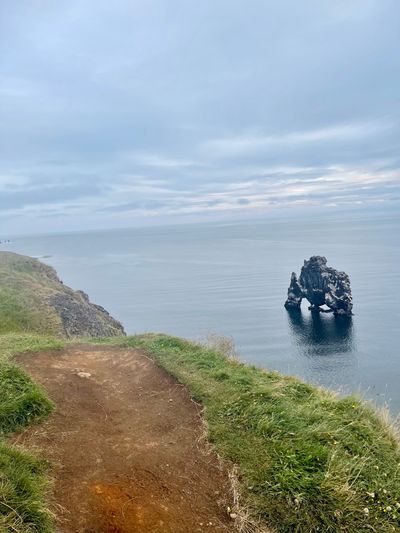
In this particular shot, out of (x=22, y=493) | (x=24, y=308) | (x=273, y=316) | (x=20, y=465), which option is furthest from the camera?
(x=273, y=316)

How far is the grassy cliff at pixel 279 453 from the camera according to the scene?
6242 mm

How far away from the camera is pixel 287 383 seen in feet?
36.6

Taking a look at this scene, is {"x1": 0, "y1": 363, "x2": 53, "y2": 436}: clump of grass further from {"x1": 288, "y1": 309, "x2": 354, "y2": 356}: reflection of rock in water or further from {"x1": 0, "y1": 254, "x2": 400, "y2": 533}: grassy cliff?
{"x1": 288, "y1": 309, "x2": 354, "y2": 356}: reflection of rock in water

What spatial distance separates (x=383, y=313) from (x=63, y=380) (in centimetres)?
6829

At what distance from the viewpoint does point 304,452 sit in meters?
7.51

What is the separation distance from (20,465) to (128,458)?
1.91 meters

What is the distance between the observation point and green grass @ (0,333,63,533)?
5.50 metres

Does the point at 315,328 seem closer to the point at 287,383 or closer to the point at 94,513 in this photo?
the point at 287,383

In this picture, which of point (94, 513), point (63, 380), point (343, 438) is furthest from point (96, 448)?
point (343, 438)

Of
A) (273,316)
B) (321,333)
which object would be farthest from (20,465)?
(273,316)

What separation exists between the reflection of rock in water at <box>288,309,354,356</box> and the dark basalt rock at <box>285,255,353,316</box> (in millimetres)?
2239

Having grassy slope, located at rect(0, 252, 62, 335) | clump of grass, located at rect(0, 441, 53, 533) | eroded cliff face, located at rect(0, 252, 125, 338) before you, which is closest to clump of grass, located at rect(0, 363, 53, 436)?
clump of grass, located at rect(0, 441, 53, 533)

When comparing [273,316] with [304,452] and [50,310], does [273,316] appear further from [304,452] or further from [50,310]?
[304,452]

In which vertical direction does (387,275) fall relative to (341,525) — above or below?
below
